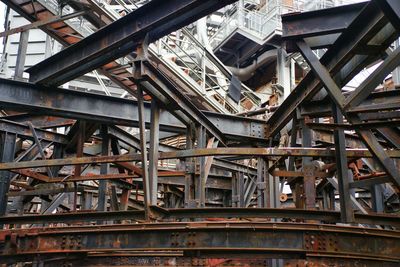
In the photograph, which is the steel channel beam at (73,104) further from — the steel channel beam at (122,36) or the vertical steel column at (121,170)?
the vertical steel column at (121,170)

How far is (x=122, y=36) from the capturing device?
7.31 m

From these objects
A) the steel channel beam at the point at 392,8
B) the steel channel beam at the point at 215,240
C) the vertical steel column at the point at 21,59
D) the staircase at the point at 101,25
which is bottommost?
the steel channel beam at the point at 215,240

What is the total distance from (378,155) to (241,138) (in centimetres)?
493

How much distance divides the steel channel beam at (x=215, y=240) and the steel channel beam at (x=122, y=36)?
8.96ft

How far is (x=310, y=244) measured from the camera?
6.11 m

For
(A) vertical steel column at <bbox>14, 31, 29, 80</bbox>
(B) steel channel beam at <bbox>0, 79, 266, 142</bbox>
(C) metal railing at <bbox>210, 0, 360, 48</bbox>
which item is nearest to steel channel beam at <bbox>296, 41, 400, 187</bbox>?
(B) steel channel beam at <bbox>0, 79, 266, 142</bbox>

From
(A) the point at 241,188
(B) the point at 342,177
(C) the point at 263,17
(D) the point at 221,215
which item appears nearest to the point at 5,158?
(D) the point at 221,215

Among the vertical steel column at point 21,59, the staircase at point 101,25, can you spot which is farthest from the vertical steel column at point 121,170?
the vertical steel column at point 21,59

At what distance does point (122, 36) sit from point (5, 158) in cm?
427

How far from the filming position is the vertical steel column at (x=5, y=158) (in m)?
9.73

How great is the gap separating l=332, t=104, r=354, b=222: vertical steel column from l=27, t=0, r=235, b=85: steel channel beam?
248 cm

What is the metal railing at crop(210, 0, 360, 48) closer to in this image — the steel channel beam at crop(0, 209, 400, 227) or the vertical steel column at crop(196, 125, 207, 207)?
the vertical steel column at crop(196, 125, 207, 207)

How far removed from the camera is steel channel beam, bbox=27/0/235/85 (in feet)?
22.2

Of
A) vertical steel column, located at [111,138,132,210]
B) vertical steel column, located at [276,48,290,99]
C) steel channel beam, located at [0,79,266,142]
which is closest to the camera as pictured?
steel channel beam, located at [0,79,266,142]
